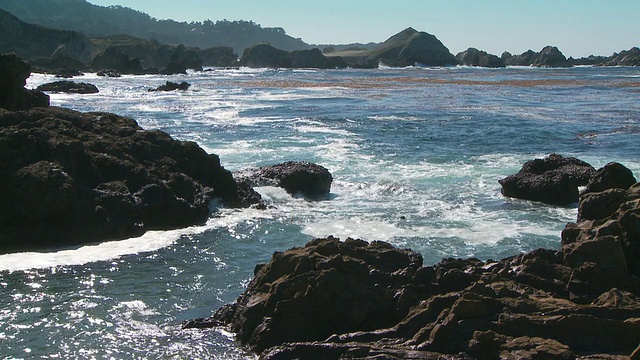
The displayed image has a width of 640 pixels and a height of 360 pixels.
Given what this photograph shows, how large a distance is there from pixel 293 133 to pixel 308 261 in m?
23.6

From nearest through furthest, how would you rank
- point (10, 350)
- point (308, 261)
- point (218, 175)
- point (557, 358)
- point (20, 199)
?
1. point (557, 358)
2. point (10, 350)
3. point (308, 261)
4. point (20, 199)
5. point (218, 175)

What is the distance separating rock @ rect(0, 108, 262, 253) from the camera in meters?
13.9

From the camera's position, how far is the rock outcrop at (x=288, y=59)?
156m

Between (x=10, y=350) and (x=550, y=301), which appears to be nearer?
(x=550, y=301)

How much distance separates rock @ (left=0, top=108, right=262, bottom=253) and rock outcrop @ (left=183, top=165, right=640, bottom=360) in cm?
567

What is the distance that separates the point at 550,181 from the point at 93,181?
11881 millimetres

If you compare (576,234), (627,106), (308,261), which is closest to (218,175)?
(308,261)

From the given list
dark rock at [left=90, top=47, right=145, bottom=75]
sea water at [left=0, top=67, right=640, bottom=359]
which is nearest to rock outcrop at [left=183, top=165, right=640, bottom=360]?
sea water at [left=0, top=67, right=640, bottom=359]

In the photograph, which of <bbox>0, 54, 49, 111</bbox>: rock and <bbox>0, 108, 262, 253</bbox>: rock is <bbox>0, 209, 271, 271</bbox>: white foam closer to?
<bbox>0, 108, 262, 253</bbox>: rock

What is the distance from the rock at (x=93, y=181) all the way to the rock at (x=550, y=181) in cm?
750

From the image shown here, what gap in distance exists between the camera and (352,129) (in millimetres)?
33938

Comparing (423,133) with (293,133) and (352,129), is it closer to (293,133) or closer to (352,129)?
(352,129)

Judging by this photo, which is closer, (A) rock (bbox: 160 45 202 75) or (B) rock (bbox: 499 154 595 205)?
(B) rock (bbox: 499 154 595 205)

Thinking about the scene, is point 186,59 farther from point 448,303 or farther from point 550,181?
point 448,303
